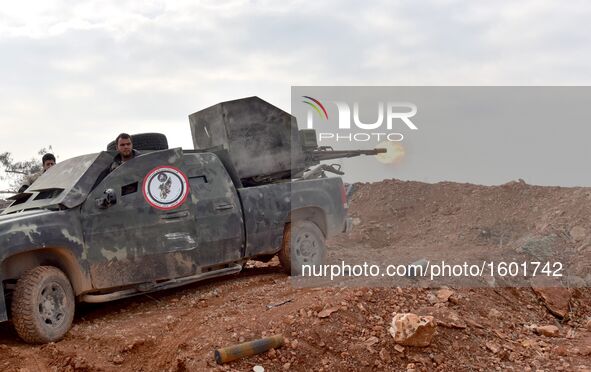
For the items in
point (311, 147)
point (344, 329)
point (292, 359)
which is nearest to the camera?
point (292, 359)

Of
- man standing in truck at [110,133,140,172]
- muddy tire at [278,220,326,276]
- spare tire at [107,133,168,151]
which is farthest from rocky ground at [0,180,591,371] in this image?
spare tire at [107,133,168,151]

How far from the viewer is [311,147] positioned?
9.09 metres

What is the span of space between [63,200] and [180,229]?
1311mm

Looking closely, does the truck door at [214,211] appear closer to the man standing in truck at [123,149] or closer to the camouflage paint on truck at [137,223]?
the camouflage paint on truck at [137,223]

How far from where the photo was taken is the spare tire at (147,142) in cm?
729

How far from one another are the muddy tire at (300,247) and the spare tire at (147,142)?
79.2 inches

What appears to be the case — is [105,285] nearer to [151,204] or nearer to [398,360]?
[151,204]

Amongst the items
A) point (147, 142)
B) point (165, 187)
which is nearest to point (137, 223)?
point (165, 187)

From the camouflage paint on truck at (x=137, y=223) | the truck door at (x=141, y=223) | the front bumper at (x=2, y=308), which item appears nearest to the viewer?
the front bumper at (x=2, y=308)

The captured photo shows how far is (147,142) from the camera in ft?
24.0

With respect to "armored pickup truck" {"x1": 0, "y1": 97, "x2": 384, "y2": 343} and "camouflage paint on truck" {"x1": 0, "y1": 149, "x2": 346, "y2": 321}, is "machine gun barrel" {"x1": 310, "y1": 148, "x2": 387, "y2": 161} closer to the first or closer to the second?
"armored pickup truck" {"x1": 0, "y1": 97, "x2": 384, "y2": 343}

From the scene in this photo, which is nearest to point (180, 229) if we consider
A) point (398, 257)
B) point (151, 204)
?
point (151, 204)

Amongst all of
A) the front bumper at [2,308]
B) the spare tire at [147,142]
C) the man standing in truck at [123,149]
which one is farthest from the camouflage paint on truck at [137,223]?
the spare tire at [147,142]

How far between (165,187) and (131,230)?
26.0 inches
